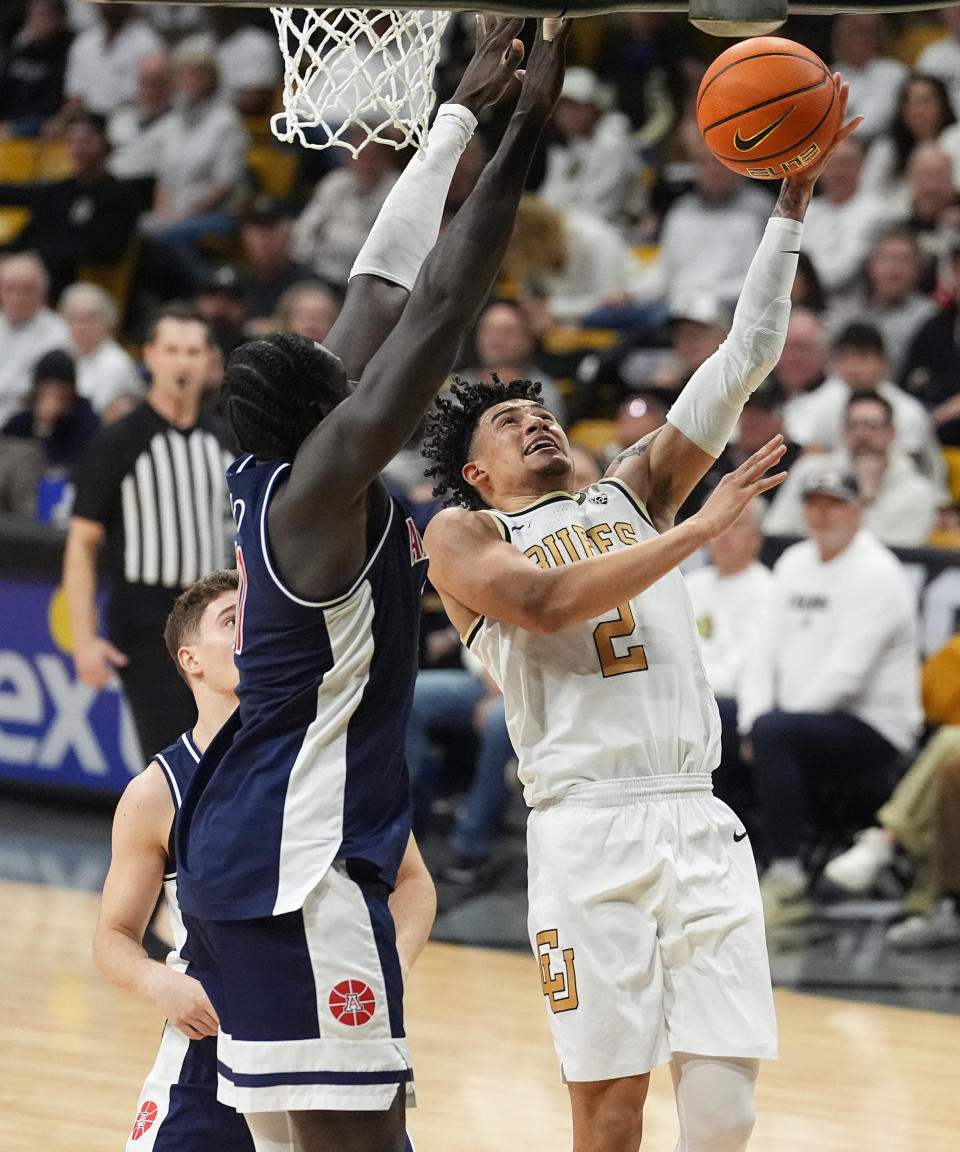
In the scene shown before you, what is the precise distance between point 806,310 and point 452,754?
2.86 metres

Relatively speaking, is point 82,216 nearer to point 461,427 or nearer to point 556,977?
point 461,427

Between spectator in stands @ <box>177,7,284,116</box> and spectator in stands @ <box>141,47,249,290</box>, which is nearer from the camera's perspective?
spectator in stands @ <box>141,47,249,290</box>

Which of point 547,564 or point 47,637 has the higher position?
point 547,564

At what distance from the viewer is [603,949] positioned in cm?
357

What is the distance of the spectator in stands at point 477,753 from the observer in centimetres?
773

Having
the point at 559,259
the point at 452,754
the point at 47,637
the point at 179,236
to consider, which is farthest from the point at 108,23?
the point at 452,754

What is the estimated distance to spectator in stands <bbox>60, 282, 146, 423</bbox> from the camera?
10398mm

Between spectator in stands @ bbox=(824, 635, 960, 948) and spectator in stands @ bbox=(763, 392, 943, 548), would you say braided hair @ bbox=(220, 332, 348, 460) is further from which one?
spectator in stands @ bbox=(763, 392, 943, 548)

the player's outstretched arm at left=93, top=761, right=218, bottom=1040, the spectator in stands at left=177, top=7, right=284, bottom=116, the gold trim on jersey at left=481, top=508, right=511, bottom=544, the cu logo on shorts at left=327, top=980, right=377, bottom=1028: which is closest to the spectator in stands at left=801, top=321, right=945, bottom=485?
the gold trim on jersey at left=481, top=508, right=511, bottom=544

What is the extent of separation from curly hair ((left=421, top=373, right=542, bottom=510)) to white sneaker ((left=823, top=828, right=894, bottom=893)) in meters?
3.69

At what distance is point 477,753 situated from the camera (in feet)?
27.5

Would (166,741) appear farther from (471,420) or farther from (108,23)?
(108,23)

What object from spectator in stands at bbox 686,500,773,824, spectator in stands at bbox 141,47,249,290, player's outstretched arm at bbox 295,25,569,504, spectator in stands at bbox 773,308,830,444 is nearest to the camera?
player's outstretched arm at bbox 295,25,569,504

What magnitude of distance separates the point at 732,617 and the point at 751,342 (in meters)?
4.09
